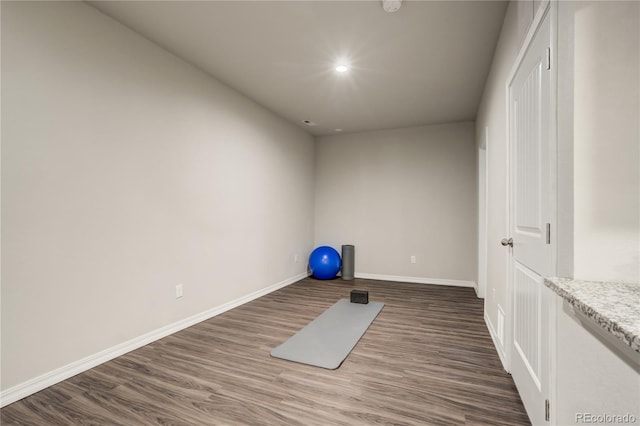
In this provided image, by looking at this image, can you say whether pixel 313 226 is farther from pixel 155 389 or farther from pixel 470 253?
pixel 155 389

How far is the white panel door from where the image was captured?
4.24 ft

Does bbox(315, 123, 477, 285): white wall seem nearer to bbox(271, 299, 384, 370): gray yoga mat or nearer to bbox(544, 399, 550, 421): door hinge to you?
bbox(271, 299, 384, 370): gray yoga mat

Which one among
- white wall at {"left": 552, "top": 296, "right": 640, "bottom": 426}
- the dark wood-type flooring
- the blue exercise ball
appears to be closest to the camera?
white wall at {"left": 552, "top": 296, "right": 640, "bottom": 426}

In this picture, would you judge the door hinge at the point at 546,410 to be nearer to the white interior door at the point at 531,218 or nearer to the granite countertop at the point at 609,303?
the white interior door at the point at 531,218

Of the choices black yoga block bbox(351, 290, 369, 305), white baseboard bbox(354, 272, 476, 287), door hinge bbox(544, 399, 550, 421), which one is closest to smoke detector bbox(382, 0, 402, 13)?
door hinge bbox(544, 399, 550, 421)

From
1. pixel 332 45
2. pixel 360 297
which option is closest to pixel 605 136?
pixel 332 45

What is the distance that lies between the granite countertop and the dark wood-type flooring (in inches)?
40.8

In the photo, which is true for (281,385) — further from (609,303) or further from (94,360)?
(609,303)

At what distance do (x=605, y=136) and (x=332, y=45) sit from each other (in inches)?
85.0

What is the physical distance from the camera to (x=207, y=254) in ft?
10.4

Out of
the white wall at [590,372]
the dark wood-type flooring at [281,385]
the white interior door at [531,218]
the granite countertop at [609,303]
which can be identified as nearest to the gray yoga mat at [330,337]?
the dark wood-type flooring at [281,385]

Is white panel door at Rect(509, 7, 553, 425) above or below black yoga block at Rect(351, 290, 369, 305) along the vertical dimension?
above

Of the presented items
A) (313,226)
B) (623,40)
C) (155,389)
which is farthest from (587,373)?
(313,226)

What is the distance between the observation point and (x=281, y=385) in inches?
74.5
